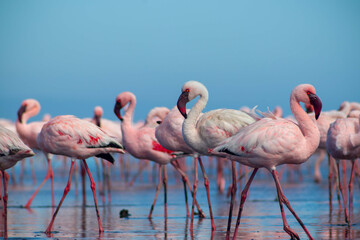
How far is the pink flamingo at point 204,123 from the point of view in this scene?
7371mm

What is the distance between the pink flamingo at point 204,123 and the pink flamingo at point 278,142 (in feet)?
3.19

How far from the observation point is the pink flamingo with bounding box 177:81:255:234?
7.37 m

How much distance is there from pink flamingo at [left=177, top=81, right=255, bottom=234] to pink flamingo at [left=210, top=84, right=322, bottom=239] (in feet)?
3.19

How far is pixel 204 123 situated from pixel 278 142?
1585 millimetres

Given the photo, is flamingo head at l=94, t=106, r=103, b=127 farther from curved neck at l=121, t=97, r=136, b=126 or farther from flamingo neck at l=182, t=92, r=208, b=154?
flamingo neck at l=182, t=92, r=208, b=154

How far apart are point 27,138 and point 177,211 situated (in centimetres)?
374

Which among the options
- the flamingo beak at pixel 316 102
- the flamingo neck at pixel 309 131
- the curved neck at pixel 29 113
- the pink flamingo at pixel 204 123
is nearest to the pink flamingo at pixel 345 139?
the pink flamingo at pixel 204 123

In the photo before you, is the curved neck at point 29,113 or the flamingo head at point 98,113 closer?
the curved neck at point 29,113

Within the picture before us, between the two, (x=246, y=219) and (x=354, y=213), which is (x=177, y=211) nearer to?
(x=246, y=219)

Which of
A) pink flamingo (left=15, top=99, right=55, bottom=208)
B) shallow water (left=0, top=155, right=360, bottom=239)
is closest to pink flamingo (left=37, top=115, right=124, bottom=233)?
shallow water (left=0, top=155, right=360, bottom=239)

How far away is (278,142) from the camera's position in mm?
6027

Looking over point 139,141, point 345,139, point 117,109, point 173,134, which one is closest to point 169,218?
point 173,134

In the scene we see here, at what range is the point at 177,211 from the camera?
31.2 ft

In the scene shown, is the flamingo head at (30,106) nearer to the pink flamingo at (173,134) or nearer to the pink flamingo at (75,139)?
the pink flamingo at (173,134)
